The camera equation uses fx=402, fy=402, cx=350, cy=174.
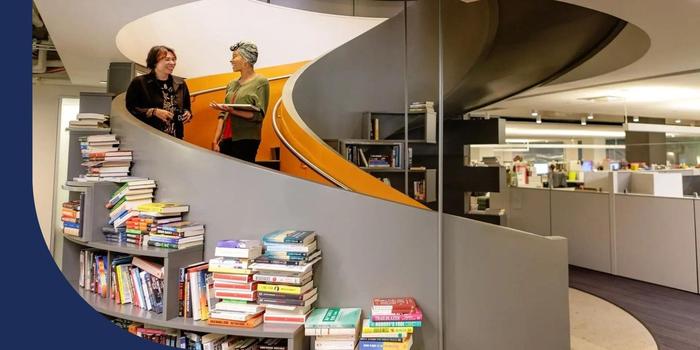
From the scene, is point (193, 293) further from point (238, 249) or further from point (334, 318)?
point (334, 318)

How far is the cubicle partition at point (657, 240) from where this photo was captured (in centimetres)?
500

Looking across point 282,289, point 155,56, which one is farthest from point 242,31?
point 282,289

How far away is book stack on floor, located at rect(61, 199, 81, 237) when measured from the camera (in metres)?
2.68

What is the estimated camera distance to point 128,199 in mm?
2525

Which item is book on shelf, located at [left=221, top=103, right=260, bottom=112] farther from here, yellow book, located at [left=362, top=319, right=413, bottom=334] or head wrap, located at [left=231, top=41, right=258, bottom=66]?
yellow book, located at [left=362, top=319, right=413, bottom=334]

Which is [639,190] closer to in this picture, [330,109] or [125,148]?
[330,109]

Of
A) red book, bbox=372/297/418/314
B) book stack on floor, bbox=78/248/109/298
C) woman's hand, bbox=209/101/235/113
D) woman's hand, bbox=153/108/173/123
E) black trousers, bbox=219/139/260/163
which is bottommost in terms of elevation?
red book, bbox=372/297/418/314

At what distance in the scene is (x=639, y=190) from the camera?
5.74 metres

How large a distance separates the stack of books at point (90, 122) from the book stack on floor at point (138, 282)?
3.47ft

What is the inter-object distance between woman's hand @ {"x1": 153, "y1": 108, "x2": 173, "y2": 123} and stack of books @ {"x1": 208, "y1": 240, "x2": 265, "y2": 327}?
133 cm

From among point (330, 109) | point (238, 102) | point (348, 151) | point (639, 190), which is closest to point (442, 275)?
point (238, 102)

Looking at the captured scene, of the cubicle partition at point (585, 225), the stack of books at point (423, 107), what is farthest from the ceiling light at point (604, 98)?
the stack of books at point (423, 107)

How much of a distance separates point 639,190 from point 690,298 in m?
1.62

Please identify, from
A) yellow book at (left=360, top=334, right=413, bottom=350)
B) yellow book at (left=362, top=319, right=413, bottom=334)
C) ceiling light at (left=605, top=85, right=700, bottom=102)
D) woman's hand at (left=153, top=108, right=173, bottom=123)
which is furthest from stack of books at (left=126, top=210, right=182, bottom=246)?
ceiling light at (left=605, top=85, right=700, bottom=102)
